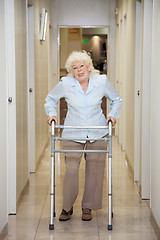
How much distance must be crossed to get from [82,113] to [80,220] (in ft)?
3.60

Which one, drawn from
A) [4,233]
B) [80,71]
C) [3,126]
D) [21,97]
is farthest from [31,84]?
[4,233]

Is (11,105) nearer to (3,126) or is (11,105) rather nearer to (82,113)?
(3,126)

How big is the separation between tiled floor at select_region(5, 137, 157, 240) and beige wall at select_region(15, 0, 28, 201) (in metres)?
0.28

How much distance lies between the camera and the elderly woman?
15.2ft

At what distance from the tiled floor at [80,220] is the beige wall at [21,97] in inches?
11.1

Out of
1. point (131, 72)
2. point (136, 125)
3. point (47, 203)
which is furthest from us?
point (131, 72)

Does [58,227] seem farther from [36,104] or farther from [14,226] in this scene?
[36,104]

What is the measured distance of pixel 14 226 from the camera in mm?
4535

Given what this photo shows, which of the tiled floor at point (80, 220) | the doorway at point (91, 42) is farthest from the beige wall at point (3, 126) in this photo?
the doorway at point (91, 42)

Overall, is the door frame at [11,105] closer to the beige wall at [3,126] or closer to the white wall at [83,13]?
the beige wall at [3,126]

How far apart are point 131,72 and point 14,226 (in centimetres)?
351

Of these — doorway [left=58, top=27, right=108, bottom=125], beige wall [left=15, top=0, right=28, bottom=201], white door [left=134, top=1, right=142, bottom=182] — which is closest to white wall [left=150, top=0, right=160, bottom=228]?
beige wall [left=15, top=0, right=28, bottom=201]

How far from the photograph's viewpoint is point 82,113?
462 cm

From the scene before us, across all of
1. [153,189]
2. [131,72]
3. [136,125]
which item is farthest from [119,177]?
[153,189]
